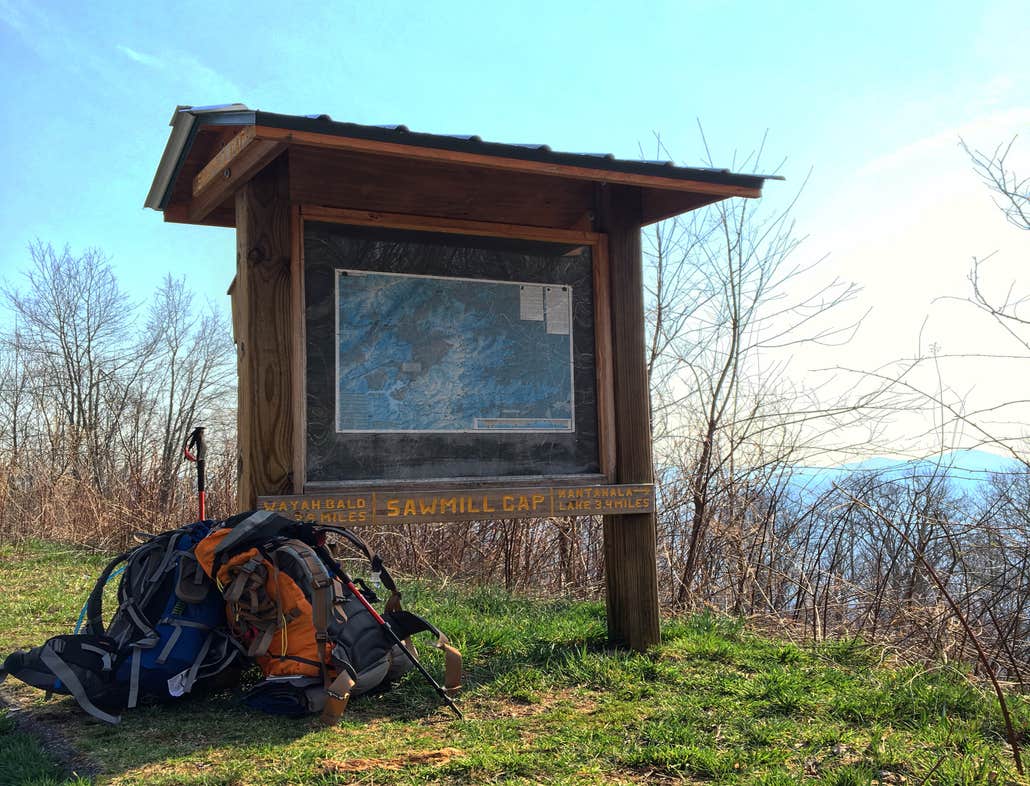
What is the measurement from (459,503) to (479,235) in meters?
1.61

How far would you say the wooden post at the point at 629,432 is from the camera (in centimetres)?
541

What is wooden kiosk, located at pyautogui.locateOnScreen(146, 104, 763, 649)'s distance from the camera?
473cm

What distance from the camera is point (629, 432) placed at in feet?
18.2

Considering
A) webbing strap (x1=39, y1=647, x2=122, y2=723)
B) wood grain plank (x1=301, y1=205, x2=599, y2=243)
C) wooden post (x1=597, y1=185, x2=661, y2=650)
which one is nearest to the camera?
webbing strap (x1=39, y1=647, x2=122, y2=723)

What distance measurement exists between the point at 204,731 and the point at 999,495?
476cm

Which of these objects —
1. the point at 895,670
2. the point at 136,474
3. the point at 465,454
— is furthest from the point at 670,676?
the point at 136,474

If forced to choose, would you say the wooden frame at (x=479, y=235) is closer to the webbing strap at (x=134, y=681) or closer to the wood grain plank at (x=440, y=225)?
the wood grain plank at (x=440, y=225)

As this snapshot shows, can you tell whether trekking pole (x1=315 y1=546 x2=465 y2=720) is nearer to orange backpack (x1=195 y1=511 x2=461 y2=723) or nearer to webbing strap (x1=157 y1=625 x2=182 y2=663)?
orange backpack (x1=195 y1=511 x2=461 y2=723)

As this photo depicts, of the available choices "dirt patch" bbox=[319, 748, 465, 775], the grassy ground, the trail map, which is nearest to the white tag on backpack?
the grassy ground

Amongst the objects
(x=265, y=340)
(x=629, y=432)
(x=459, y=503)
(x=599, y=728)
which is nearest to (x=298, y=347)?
(x=265, y=340)

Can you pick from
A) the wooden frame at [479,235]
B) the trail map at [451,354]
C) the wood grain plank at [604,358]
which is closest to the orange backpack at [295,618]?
the wooden frame at [479,235]

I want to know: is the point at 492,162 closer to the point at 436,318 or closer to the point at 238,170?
the point at 436,318

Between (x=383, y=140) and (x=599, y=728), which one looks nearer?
(x=599, y=728)

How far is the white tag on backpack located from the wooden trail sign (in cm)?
90
